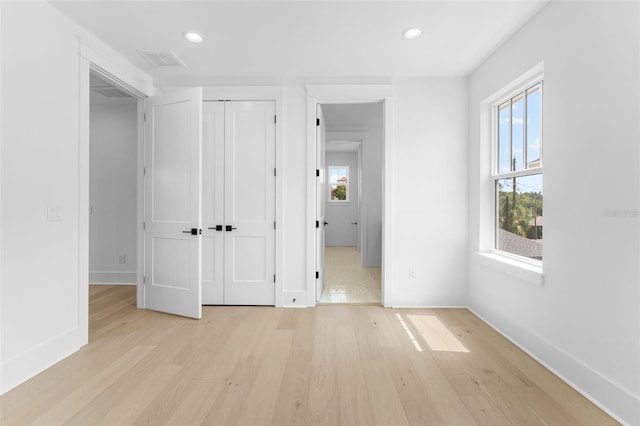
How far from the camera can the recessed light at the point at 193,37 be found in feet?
8.41

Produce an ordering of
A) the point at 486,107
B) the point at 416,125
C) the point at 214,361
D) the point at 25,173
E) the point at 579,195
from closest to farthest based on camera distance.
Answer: the point at 579,195 < the point at 25,173 < the point at 214,361 < the point at 486,107 < the point at 416,125

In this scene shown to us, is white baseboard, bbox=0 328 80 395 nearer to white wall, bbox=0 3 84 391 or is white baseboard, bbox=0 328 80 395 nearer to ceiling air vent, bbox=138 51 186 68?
white wall, bbox=0 3 84 391

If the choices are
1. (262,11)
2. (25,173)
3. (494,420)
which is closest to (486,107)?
(262,11)

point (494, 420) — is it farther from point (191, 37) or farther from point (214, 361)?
point (191, 37)

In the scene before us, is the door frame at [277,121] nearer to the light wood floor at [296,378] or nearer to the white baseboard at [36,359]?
the light wood floor at [296,378]

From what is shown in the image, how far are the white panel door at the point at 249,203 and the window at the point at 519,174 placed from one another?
234cm

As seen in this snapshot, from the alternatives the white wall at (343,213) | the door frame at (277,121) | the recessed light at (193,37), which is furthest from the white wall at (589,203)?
the white wall at (343,213)

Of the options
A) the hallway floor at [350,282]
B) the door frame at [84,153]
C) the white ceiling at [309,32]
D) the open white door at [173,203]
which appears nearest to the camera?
the white ceiling at [309,32]

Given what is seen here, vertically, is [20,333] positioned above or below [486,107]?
below

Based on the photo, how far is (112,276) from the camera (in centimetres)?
441

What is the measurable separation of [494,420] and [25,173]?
319cm

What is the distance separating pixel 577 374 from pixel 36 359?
11.5ft

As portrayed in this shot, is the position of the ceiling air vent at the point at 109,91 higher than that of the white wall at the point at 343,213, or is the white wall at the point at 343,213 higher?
the ceiling air vent at the point at 109,91

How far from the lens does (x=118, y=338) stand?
262cm
